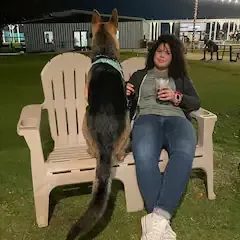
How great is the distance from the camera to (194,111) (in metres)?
2.40

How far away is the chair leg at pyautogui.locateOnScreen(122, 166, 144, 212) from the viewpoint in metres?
2.13

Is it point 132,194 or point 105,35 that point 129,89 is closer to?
point 105,35

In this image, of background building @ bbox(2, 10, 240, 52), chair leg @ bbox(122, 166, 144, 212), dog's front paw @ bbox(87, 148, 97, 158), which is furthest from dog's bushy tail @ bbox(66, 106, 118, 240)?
background building @ bbox(2, 10, 240, 52)

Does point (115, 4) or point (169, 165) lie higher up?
point (115, 4)

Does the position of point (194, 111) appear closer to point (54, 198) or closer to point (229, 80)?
point (54, 198)

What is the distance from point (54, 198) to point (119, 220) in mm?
635

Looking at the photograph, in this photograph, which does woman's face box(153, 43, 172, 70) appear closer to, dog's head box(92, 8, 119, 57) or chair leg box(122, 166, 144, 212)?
dog's head box(92, 8, 119, 57)

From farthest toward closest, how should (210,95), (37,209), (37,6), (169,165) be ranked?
(37,6) → (210,95) → (37,209) → (169,165)

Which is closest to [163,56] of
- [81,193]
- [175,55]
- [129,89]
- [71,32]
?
[175,55]

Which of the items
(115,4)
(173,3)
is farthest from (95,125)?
(173,3)

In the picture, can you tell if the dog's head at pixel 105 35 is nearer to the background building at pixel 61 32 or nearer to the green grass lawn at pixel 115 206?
Answer: the green grass lawn at pixel 115 206

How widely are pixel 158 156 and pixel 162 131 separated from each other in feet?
0.69

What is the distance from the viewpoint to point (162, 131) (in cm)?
215

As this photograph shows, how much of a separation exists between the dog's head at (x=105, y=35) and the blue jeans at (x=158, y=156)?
24.7 inches
